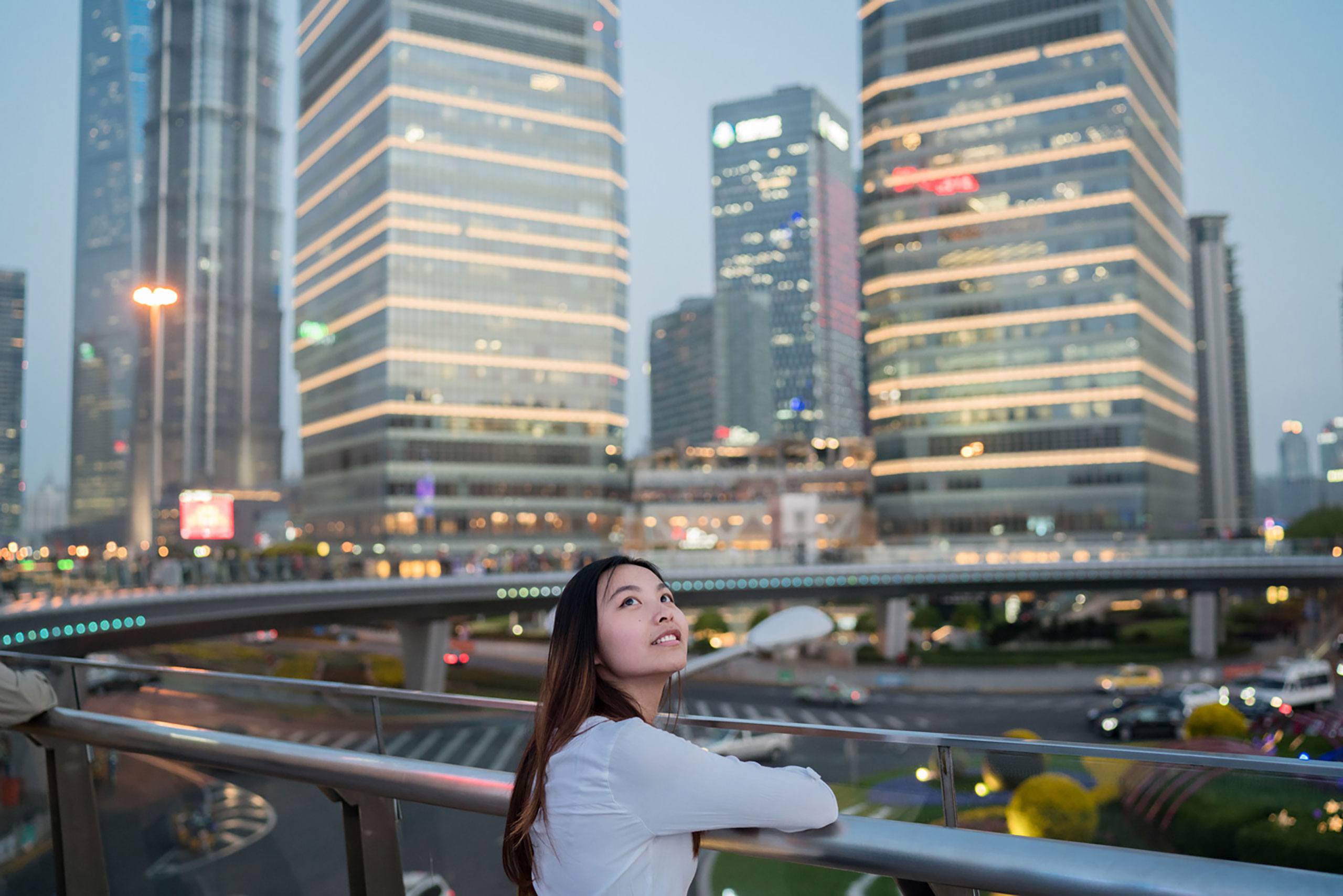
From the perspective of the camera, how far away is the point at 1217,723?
30.7m

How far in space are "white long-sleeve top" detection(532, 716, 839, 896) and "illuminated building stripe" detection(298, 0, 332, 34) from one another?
465 ft

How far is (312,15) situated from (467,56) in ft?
105

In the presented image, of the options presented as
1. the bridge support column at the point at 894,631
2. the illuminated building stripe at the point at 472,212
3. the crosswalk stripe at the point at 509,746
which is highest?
the illuminated building stripe at the point at 472,212

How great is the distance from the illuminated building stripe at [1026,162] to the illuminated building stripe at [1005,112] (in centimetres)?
420

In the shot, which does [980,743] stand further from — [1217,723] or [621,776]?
[1217,723]

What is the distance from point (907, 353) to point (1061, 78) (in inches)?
1249

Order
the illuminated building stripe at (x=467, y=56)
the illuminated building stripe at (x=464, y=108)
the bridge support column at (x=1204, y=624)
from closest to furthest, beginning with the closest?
the bridge support column at (x=1204, y=624) → the illuminated building stripe at (x=464, y=108) → the illuminated building stripe at (x=467, y=56)

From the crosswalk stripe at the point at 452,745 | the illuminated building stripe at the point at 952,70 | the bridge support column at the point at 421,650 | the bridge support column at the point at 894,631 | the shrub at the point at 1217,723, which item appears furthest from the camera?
the illuminated building stripe at the point at 952,70

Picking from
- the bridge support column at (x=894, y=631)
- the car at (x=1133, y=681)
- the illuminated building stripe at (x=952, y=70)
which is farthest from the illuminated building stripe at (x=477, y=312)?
the car at (x=1133, y=681)

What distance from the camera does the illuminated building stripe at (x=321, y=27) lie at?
124 m

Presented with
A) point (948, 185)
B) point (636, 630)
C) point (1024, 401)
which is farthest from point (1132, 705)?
point (948, 185)

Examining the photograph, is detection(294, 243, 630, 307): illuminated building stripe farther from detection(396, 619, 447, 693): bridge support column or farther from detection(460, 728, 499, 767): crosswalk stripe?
detection(460, 728, 499, 767): crosswalk stripe

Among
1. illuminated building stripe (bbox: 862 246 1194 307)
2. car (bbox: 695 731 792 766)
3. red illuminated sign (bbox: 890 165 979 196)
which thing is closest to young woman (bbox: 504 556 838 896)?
car (bbox: 695 731 792 766)

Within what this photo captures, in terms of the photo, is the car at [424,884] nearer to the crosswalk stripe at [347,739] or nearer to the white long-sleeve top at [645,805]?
the crosswalk stripe at [347,739]
